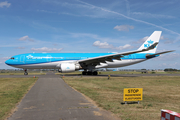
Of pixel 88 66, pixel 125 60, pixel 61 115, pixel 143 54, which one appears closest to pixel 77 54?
pixel 88 66

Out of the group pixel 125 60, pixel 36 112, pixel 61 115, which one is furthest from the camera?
pixel 125 60

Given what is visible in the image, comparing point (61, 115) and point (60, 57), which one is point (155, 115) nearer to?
point (61, 115)

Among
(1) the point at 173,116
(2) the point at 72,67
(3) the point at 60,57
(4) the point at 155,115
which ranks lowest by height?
(4) the point at 155,115

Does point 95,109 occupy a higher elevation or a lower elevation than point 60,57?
lower

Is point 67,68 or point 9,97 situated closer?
point 9,97

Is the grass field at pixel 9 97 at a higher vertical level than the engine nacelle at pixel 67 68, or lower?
lower

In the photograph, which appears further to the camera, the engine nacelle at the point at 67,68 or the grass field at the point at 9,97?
the engine nacelle at the point at 67,68

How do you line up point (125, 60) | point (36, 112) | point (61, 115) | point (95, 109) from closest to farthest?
point (61, 115) < point (36, 112) < point (95, 109) < point (125, 60)

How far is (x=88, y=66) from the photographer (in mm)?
32594

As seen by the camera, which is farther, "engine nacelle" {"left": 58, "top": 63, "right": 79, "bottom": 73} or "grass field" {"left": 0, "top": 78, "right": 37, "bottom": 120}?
"engine nacelle" {"left": 58, "top": 63, "right": 79, "bottom": 73}

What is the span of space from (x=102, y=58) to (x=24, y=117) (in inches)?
931

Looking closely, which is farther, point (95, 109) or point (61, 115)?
point (95, 109)

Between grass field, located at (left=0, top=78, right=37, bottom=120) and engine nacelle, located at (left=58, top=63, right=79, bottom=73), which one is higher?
engine nacelle, located at (left=58, top=63, right=79, bottom=73)

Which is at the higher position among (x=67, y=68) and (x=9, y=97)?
(x=67, y=68)
